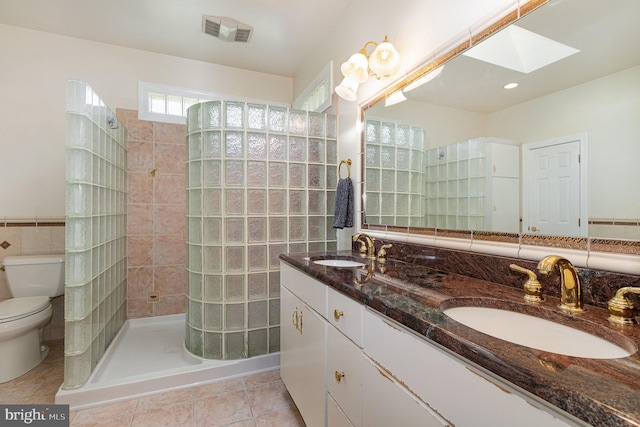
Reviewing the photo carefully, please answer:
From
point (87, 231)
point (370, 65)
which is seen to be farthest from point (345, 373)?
point (87, 231)

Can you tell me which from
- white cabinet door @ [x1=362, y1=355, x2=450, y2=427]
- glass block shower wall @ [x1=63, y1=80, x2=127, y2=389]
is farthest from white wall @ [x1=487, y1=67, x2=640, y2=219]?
glass block shower wall @ [x1=63, y1=80, x2=127, y2=389]

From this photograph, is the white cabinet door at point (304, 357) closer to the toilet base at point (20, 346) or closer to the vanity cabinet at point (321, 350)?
the vanity cabinet at point (321, 350)

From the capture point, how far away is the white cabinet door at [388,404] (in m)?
0.67

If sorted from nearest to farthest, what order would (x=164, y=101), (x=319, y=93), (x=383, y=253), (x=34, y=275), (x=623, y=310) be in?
(x=623, y=310)
(x=383, y=253)
(x=34, y=275)
(x=319, y=93)
(x=164, y=101)

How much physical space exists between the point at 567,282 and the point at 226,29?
267cm

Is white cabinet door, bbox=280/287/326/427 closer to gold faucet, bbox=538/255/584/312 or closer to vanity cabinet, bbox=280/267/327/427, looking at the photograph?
vanity cabinet, bbox=280/267/327/427

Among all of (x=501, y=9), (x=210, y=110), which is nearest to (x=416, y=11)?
(x=501, y=9)

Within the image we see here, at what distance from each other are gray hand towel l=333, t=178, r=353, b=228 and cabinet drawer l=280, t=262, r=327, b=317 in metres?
0.50

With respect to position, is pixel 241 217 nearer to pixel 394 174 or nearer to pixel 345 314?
pixel 394 174

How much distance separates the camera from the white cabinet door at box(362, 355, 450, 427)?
0.67m

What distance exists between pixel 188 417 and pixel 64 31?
3.09 m

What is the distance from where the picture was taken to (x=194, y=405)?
1.66 m

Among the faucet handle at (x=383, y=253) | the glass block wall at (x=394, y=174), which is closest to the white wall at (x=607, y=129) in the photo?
the glass block wall at (x=394, y=174)

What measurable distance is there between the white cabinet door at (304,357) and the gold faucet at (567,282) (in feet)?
2.59
